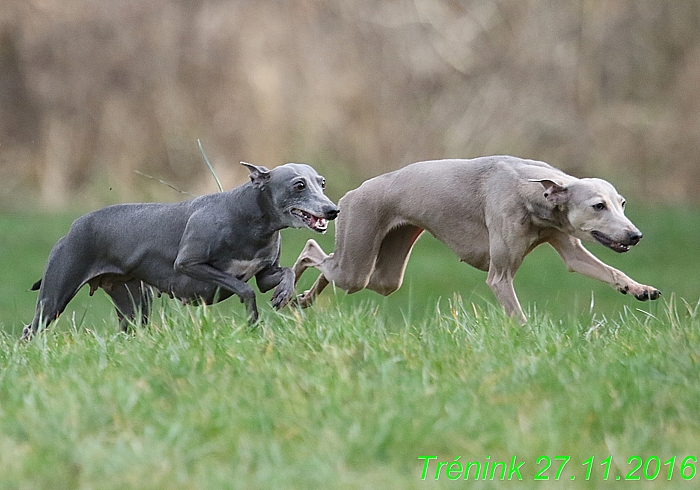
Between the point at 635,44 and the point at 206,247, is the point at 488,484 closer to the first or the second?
the point at 206,247

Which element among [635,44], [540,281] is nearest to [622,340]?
[540,281]

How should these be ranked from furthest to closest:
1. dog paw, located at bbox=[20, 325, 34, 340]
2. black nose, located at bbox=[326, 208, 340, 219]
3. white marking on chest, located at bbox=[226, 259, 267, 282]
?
1. dog paw, located at bbox=[20, 325, 34, 340]
2. white marking on chest, located at bbox=[226, 259, 267, 282]
3. black nose, located at bbox=[326, 208, 340, 219]

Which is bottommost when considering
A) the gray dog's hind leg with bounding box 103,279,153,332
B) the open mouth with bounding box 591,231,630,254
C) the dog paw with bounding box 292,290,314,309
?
the dog paw with bounding box 292,290,314,309

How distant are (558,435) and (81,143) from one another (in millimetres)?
18278

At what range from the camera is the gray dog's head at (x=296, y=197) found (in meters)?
6.67

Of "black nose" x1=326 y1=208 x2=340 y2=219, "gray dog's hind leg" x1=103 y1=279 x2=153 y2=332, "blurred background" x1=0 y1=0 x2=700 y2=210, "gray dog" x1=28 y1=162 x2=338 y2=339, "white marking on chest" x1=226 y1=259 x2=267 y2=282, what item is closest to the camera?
"black nose" x1=326 y1=208 x2=340 y2=219

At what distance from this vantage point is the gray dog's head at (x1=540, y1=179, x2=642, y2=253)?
21.0ft

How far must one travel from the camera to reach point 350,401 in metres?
4.82

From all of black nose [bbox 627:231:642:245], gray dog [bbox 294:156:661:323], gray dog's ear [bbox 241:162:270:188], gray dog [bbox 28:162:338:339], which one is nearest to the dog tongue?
gray dog [bbox 28:162:338:339]

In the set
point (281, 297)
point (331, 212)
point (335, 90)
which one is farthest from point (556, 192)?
point (335, 90)

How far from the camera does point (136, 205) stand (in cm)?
738

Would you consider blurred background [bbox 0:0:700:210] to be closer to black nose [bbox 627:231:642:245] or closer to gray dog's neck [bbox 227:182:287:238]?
gray dog's neck [bbox 227:182:287:238]

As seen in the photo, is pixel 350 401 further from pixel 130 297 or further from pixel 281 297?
pixel 130 297

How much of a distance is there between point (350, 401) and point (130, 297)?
3313mm
